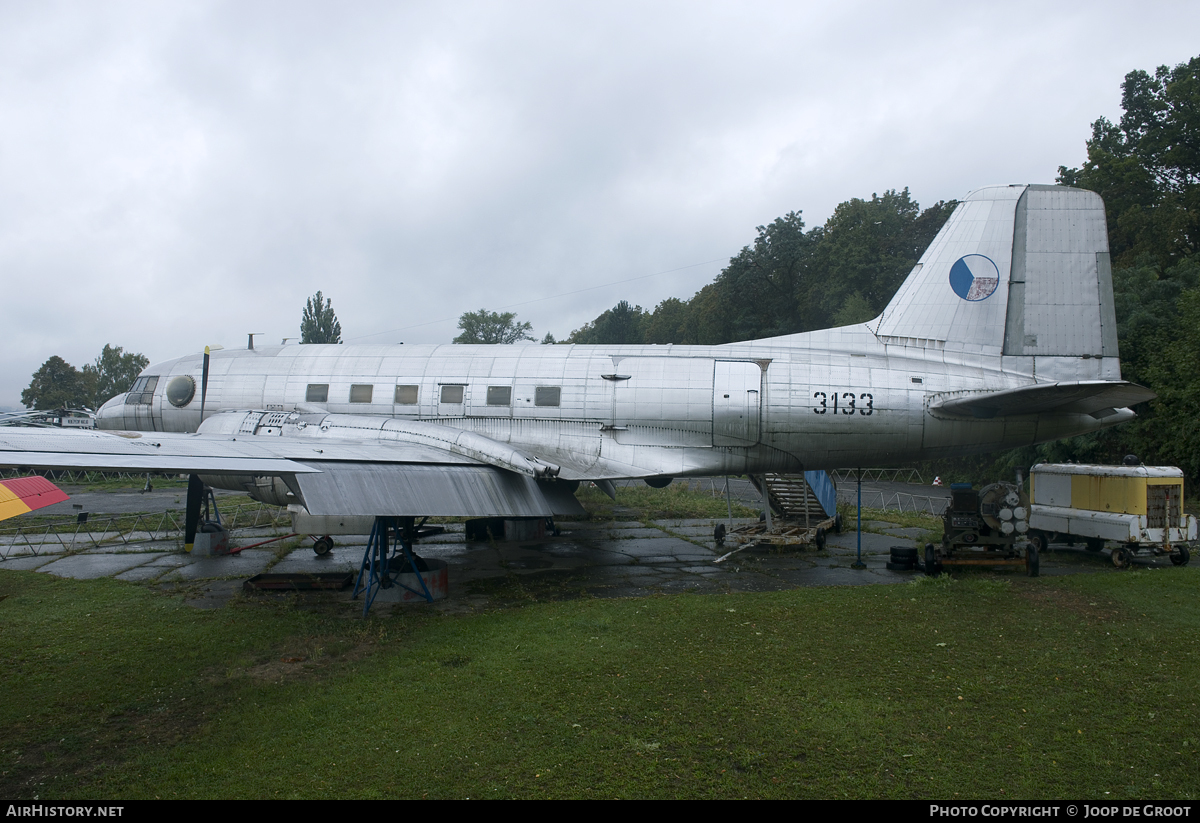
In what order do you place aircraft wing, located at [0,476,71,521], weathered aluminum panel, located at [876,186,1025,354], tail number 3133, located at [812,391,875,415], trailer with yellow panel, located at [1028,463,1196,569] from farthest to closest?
1. trailer with yellow panel, located at [1028,463,1196,569]
2. weathered aluminum panel, located at [876,186,1025,354]
3. tail number 3133, located at [812,391,875,415]
4. aircraft wing, located at [0,476,71,521]

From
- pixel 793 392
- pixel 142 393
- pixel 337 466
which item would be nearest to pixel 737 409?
pixel 793 392

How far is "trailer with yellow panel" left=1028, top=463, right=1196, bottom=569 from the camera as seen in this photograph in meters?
14.6

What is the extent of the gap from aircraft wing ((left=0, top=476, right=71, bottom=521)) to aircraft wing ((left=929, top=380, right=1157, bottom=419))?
14.1 meters

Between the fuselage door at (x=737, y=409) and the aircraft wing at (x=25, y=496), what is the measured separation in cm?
1073

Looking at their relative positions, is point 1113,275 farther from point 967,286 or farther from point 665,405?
point 665,405

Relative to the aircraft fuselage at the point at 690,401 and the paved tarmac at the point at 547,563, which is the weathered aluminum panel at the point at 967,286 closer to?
the aircraft fuselage at the point at 690,401

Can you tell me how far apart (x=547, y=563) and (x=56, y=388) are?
81680 mm

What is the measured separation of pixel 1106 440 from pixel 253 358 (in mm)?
36113

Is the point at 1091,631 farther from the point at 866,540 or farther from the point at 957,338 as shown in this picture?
the point at 866,540

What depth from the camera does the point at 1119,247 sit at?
40.3 metres

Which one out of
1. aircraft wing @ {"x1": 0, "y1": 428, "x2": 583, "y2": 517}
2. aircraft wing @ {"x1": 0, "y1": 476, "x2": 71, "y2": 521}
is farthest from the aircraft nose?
aircraft wing @ {"x1": 0, "y1": 476, "x2": 71, "y2": 521}

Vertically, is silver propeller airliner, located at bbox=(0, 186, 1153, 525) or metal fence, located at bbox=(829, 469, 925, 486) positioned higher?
silver propeller airliner, located at bbox=(0, 186, 1153, 525)

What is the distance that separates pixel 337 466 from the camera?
10.6 m

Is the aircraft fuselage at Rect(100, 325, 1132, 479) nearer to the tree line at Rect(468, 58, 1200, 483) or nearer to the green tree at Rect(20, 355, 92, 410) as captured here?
the tree line at Rect(468, 58, 1200, 483)
